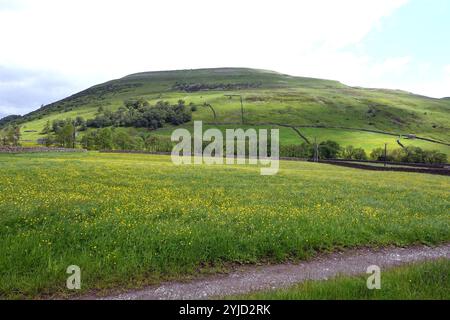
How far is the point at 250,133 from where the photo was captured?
569 ft

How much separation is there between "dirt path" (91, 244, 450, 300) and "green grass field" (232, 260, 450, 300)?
3.39 ft

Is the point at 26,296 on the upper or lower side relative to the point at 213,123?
lower

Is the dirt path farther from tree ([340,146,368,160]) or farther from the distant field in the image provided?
the distant field

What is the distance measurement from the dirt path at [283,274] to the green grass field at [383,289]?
40.7 inches

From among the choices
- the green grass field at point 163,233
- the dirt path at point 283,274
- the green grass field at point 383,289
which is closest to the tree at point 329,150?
the green grass field at point 163,233

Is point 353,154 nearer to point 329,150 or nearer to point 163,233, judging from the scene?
point 329,150

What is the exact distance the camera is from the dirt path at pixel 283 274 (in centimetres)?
878

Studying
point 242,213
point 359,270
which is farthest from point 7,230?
point 359,270

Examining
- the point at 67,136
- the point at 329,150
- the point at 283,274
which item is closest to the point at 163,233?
the point at 283,274

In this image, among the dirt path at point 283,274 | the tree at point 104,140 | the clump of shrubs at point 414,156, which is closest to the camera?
the dirt path at point 283,274

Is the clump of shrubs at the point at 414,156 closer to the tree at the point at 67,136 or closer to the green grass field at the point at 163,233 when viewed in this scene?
the green grass field at the point at 163,233

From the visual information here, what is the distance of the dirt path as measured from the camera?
8781mm

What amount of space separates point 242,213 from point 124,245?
21.3 feet
